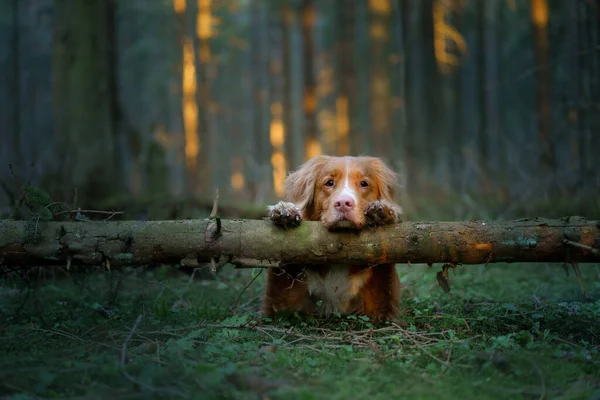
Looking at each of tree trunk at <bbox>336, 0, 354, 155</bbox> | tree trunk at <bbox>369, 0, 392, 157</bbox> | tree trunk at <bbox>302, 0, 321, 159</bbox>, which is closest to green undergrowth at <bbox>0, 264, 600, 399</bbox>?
tree trunk at <bbox>302, 0, 321, 159</bbox>

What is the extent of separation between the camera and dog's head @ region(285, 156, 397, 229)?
551cm

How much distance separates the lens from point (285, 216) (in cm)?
464

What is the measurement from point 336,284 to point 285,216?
3.89 ft

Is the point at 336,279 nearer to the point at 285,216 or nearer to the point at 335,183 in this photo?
the point at 335,183

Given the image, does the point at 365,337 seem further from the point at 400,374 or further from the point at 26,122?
the point at 26,122

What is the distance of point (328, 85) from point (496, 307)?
117 feet

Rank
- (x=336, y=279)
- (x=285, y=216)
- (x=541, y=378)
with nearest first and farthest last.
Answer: (x=541, y=378), (x=285, y=216), (x=336, y=279)

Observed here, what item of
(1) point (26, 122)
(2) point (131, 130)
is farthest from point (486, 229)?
(1) point (26, 122)

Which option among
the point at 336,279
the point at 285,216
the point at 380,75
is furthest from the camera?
the point at 380,75

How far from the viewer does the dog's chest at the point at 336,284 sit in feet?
17.8

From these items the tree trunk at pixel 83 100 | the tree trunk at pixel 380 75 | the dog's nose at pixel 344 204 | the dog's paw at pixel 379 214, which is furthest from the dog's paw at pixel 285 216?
the tree trunk at pixel 380 75

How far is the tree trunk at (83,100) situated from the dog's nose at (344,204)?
5.31m

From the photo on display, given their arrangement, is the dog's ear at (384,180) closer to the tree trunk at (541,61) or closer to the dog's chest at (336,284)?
the dog's chest at (336,284)

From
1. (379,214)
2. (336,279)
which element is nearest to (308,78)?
(336,279)
